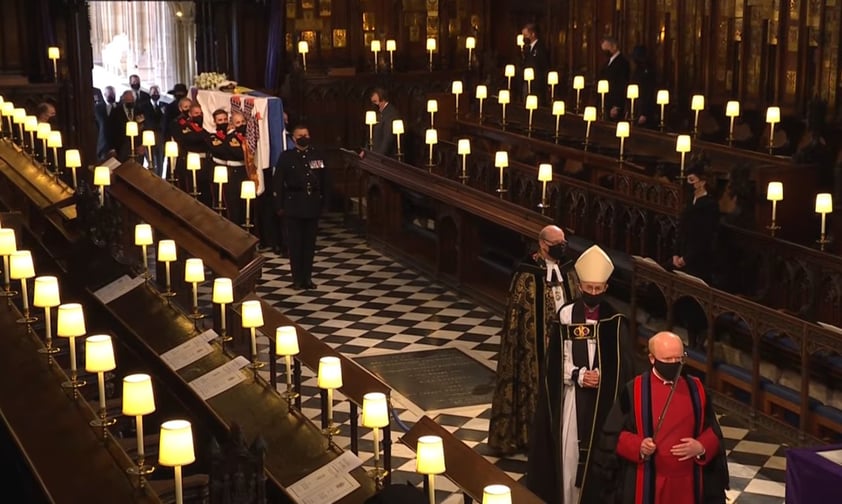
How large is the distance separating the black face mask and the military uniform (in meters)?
8.64

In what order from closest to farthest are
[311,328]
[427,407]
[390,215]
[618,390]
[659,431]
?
[659,431], [618,390], [427,407], [311,328], [390,215]

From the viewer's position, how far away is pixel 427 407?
11.6 meters

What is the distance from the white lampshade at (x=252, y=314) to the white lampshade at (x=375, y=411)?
6.19 ft

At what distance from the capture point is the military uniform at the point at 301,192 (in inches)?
604

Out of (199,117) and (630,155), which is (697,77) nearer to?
(630,155)

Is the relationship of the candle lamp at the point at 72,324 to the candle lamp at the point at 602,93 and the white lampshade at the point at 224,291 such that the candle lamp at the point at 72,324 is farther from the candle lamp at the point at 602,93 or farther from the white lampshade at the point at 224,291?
the candle lamp at the point at 602,93

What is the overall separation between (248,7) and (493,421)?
14.0 meters

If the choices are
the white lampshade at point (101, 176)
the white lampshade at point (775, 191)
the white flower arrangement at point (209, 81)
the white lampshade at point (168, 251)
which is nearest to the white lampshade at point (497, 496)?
the white lampshade at point (168, 251)

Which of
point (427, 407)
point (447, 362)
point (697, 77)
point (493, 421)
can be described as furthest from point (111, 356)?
point (697, 77)

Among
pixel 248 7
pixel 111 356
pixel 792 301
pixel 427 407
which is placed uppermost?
pixel 248 7

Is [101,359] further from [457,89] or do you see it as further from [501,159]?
[457,89]

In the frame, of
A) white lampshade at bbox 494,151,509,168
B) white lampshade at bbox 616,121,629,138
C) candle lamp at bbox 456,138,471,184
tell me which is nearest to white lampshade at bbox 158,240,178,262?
white lampshade at bbox 494,151,509,168

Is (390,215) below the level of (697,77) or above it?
below

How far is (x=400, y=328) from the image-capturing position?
46.4ft
